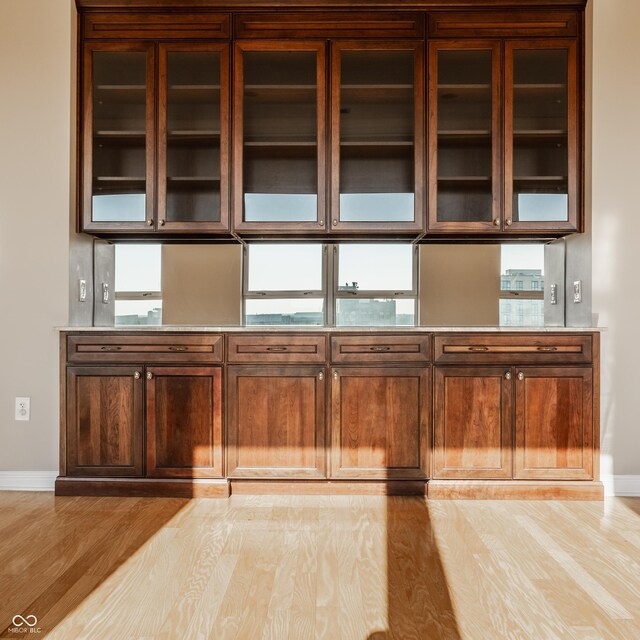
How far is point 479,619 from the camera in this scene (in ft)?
5.04

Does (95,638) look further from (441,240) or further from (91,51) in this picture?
(91,51)

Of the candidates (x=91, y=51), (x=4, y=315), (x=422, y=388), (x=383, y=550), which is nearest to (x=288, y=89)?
(x=91, y=51)

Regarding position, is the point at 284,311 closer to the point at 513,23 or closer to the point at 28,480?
the point at 28,480

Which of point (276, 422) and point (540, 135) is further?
point (540, 135)

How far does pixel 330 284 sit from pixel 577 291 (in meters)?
1.39

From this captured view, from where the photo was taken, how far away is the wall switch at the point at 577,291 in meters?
2.83

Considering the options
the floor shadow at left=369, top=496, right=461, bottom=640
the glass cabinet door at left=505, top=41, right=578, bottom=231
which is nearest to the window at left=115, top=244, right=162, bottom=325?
the floor shadow at left=369, top=496, right=461, bottom=640

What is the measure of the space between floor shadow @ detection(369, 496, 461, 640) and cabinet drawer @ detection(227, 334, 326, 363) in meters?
0.82

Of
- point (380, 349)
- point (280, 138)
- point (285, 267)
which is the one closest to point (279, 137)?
point (280, 138)

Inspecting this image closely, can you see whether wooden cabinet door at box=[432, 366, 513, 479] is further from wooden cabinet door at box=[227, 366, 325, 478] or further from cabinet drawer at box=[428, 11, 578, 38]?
cabinet drawer at box=[428, 11, 578, 38]

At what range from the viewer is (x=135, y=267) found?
3154mm

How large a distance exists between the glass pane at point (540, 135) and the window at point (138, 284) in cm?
205

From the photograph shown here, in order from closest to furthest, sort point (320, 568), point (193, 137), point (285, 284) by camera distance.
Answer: point (320, 568) < point (193, 137) < point (285, 284)

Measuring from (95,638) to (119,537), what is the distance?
28.5 inches
